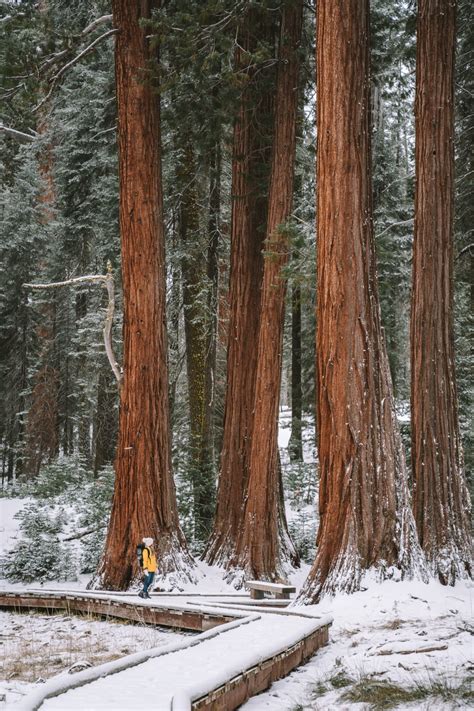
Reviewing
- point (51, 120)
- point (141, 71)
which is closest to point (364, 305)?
point (141, 71)

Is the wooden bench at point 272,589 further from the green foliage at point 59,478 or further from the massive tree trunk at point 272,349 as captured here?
the green foliage at point 59,478

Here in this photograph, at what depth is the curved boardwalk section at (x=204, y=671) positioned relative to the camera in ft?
13.5

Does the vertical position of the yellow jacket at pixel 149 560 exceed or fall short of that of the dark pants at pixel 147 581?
it exceeds it

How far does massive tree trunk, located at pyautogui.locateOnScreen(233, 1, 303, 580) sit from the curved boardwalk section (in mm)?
4277

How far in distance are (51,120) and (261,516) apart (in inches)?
540

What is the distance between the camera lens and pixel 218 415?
779 inches

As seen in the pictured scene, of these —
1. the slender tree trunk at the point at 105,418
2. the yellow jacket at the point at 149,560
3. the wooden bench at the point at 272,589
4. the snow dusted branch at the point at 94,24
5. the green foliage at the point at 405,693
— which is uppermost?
the snow dusted branch at the point at 94,24

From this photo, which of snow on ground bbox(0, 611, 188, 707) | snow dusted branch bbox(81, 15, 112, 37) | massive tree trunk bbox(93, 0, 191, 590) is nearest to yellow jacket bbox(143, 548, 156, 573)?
snow on ground bbox(0, 611, 188, 707)

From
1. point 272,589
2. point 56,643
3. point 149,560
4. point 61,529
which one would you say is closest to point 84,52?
point 149,560

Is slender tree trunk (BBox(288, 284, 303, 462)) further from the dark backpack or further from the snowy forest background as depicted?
the dark backpack

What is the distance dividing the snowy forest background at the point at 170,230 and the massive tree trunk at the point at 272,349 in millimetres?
533

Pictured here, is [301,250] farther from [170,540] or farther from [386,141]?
[386,141]

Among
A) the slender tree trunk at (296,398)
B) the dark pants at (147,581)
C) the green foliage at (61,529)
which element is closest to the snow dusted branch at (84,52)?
the dark pants at (147,581)

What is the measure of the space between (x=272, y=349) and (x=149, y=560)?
4256 mm
